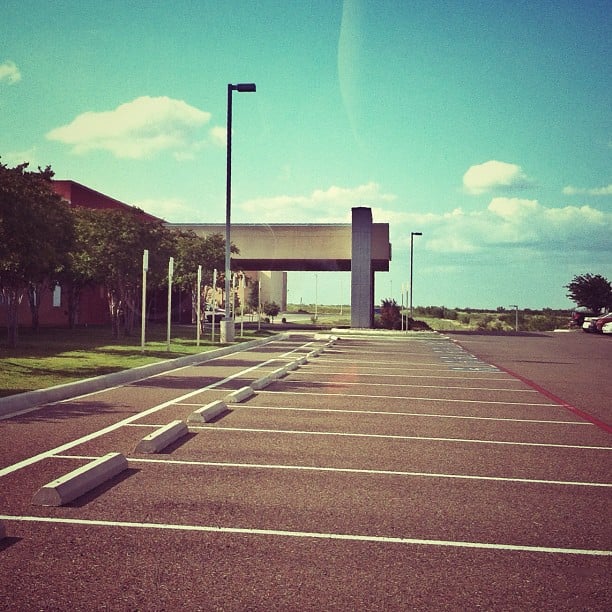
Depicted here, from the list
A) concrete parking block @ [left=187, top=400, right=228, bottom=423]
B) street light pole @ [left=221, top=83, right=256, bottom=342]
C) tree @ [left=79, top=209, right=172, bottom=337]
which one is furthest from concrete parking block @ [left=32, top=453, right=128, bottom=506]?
tree @ [left=79, top=209, right=172, bottom=337]

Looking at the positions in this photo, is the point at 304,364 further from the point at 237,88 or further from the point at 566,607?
the point at 566,607

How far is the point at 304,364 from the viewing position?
72.2 feet

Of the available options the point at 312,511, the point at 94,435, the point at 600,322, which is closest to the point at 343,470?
the point at 312,511

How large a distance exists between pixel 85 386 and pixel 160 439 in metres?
6.26

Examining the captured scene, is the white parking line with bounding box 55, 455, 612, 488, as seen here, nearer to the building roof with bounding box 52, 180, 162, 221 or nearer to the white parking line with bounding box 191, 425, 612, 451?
the white parking line with bounding box 191, 425, 612, 451

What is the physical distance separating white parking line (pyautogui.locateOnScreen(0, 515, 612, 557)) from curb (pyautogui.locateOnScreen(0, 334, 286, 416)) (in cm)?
593

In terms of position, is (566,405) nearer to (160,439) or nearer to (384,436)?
(384,436)

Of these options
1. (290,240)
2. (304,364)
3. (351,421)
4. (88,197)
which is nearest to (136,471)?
(351,421)

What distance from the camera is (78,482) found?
6.25 m

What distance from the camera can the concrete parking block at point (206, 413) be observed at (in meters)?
10.3

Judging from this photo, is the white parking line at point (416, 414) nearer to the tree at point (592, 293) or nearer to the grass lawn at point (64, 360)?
the grass lawn at point (64, 360)

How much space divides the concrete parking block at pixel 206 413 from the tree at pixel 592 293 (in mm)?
71062

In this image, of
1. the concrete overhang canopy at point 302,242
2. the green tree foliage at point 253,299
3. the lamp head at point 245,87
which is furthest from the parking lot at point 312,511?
the green tree foliage at point 253,299

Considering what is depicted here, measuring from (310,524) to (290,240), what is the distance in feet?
167
